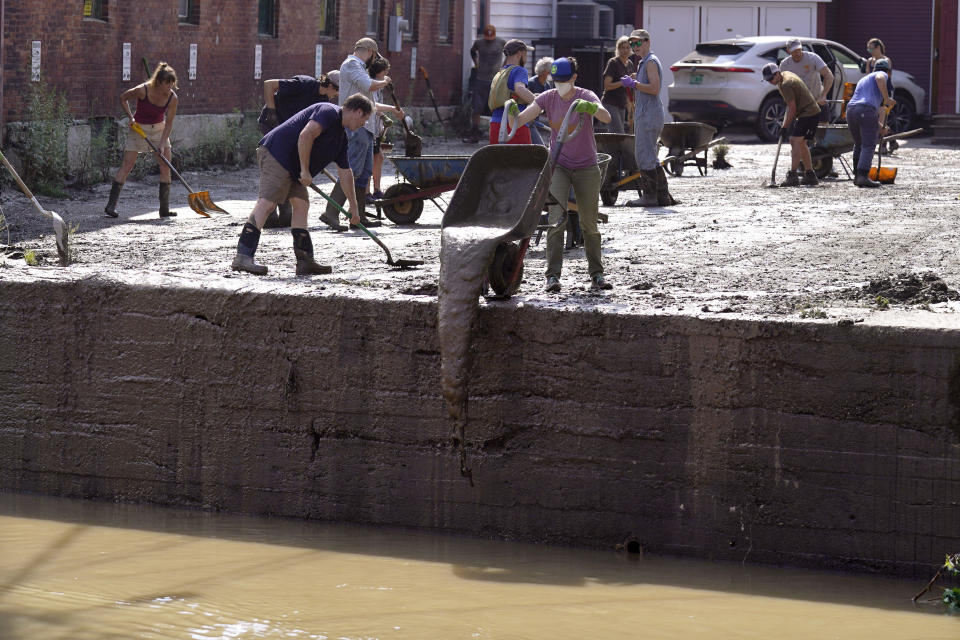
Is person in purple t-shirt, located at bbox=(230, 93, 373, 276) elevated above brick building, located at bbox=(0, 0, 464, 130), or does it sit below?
below

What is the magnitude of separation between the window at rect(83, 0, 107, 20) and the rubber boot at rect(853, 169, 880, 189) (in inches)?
373

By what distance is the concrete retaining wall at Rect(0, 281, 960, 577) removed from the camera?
6418 millimetres

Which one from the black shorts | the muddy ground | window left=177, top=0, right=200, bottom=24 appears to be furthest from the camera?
window left=177, top=0, right=200, bottom=24

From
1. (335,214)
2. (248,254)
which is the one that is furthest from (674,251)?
(248,254)

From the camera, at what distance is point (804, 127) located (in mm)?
16375

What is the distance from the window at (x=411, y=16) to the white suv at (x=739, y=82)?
5204 mm

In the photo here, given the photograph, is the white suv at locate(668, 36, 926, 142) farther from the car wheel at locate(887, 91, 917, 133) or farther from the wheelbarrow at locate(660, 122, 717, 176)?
the wheelbarrow at locate(660, 122, 717, 176)

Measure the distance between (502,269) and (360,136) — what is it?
20.5 feet

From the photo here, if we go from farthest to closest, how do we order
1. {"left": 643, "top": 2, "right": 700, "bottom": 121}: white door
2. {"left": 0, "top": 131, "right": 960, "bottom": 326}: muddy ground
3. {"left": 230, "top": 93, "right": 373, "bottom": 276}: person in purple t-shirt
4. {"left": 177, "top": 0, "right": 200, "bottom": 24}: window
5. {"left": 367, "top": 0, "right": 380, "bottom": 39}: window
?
A: {"left": 643, "top": 2, "right": 700, "bottom": 121}: white door, {"left": 367, "top": 0, "right": 380, "bottom": 39}: window, {"left": 177, "top": 0, "right": 200, "bottom": 24}: window, {"left": 230, "top": 93, "right": 373, "bottom": 276}: person in purple t-shirt, {"left": 0, "top": 131, "right": 960, "bottom": 326}: muddy ground

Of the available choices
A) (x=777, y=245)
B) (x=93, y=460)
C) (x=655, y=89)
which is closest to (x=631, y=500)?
(x=93, y=460)

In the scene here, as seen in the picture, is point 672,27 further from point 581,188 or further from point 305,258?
point 581,188

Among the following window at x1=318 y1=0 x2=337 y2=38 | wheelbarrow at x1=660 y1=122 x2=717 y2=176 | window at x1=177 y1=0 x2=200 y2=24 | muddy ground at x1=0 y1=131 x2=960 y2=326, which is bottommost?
muddy ground at x1=0 y1=131 x2=960 y2=326

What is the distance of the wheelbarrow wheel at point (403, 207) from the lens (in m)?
13.5

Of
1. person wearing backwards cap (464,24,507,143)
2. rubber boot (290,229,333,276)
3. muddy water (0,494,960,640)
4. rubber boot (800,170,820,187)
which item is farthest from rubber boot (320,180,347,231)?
person wearing backwards cap (464,24,507,143)
